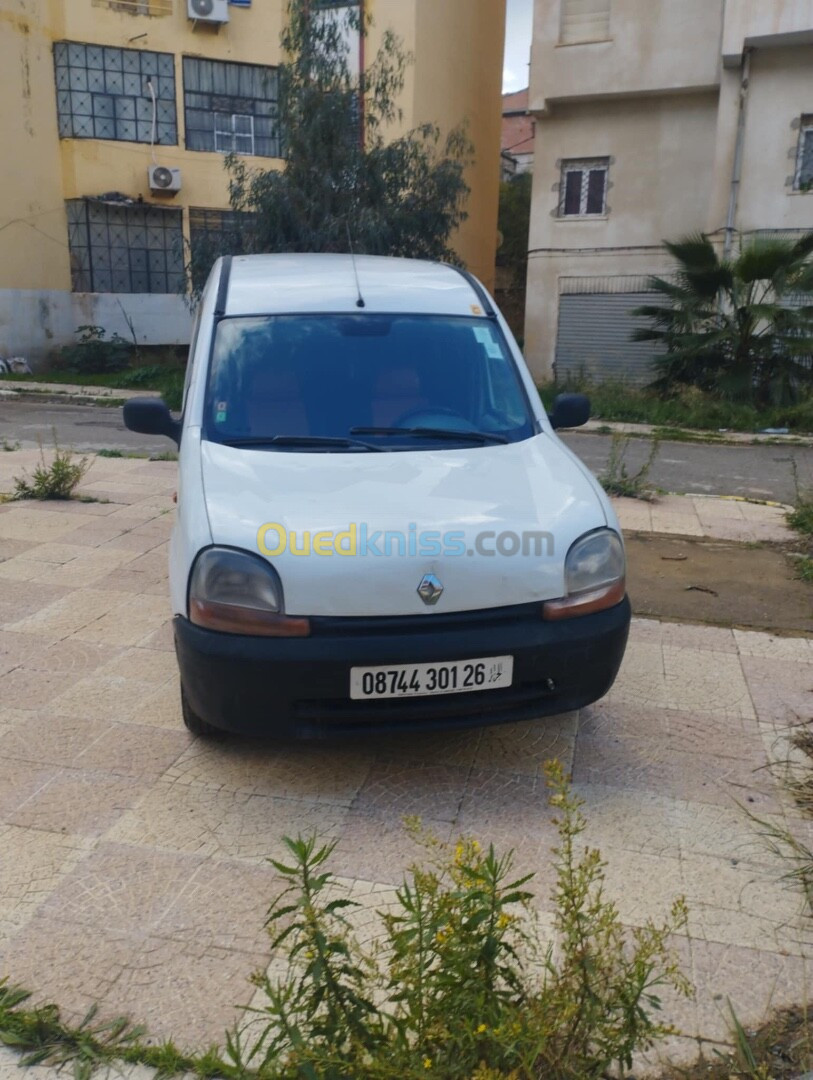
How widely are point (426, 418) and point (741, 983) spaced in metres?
2.56

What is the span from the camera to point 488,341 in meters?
4.60

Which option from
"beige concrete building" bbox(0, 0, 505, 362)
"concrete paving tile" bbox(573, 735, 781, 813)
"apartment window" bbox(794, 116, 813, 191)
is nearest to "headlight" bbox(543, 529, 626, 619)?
"concrete paving tile" bbox(573, 735, 781, 813)

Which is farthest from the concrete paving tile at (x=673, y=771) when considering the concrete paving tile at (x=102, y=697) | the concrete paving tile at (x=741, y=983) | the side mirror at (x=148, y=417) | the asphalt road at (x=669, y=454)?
the asphalt road at (x=669, y=454)

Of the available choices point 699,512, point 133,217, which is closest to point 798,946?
point 699,512

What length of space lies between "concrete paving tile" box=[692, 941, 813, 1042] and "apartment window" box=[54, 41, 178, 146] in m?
22.4

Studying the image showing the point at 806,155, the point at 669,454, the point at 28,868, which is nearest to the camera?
the point at 28,868

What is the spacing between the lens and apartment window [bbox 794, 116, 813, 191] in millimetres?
17266

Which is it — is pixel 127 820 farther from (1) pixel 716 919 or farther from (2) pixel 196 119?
(2) pixel 196 119

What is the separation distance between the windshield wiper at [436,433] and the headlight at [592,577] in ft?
2.72

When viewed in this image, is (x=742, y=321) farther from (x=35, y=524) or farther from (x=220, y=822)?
(x=220, y=822)

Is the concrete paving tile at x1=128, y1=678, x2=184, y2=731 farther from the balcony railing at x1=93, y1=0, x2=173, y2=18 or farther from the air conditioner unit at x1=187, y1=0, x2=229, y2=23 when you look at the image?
the balcony railing at x1=93, y1=0, x2=173, y2=18

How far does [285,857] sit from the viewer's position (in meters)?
3.04

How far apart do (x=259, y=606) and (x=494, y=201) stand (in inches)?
992

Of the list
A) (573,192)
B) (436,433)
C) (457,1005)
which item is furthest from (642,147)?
(457,1005)
